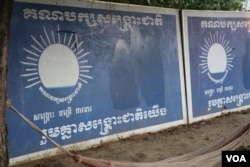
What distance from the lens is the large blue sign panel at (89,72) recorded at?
193 inches

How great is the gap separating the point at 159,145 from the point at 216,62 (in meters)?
2.57

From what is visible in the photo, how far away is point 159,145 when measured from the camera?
233 inches

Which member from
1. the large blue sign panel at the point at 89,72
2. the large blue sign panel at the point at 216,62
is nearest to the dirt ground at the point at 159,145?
the large blue sign panel at the point at 89,72

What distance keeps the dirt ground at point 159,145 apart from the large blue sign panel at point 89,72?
0.19 meters

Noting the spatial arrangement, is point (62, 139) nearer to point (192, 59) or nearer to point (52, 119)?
point (52, 119)

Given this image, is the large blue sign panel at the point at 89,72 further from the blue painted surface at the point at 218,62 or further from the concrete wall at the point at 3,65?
the concrete wall at the point at 3,65

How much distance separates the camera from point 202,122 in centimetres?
739

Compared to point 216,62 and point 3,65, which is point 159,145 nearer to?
point 216,62

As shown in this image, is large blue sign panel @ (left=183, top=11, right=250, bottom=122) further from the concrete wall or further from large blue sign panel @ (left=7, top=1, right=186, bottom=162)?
the concrete wall

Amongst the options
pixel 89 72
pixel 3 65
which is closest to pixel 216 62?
pixel 89 72

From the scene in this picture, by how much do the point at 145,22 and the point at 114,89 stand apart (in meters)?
1.27

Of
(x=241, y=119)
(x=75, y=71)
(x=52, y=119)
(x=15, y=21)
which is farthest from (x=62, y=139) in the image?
(x=241, y=119)

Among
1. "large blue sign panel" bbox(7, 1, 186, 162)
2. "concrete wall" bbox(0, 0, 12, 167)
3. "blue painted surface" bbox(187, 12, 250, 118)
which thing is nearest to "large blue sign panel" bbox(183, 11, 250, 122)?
"blue painted surface" bbox(187, 12, 250, 118)

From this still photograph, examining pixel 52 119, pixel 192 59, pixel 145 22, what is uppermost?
pixel 145 22
